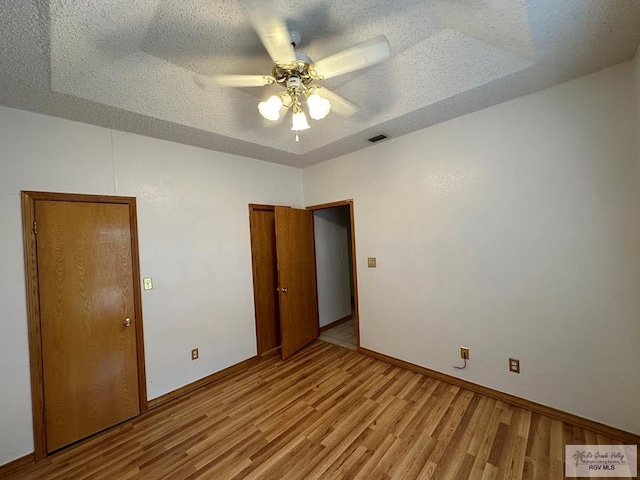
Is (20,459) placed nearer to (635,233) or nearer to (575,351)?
(575,351)

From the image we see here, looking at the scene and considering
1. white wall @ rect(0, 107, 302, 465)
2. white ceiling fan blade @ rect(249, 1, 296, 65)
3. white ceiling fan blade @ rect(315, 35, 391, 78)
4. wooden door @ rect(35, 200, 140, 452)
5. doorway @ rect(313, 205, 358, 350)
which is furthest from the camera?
doorway @ rect(313, 205, 358, 350)

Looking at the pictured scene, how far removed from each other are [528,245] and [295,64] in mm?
2215

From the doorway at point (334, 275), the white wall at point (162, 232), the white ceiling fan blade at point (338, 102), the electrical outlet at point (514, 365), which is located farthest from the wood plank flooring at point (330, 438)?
the white ceiling fan blade at point (338, 102)

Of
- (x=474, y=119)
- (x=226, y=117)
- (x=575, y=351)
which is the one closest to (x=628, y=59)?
(x=474, y=119)

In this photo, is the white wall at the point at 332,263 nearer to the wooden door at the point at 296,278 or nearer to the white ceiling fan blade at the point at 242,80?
the wooden door at the point at 296,278

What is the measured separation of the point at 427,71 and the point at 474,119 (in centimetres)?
71

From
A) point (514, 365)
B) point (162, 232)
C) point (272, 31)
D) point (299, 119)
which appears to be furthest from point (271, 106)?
point (514, 365)

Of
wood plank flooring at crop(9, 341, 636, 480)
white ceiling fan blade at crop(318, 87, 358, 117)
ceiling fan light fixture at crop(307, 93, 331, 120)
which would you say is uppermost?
white ceiling fan blade at crop(318, 87, 358, 117)

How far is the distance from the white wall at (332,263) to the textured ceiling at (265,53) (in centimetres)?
214

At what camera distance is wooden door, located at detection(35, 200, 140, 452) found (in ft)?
6.27

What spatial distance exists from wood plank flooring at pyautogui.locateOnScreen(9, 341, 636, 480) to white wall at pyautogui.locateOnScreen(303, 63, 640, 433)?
1.26 feet

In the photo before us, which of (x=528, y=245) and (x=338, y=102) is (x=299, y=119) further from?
(x=528, y=245)

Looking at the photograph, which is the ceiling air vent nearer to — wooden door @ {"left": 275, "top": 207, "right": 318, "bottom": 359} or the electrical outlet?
wooden door @ {"left": 275, "top": 207, "right": 318, "bottom": 359}

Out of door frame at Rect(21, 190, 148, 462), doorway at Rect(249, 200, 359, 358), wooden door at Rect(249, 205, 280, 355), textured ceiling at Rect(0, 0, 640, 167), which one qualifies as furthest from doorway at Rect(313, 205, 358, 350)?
door frame at Rect(21, 190, 148, 462)
